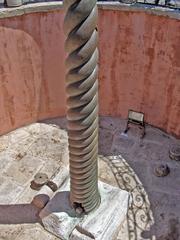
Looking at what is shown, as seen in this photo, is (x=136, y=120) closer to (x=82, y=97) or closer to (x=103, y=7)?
(x=103, y=7)

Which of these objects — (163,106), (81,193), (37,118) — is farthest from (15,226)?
(163,106)

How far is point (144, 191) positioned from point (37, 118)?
3.62 meters

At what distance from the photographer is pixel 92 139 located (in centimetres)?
560

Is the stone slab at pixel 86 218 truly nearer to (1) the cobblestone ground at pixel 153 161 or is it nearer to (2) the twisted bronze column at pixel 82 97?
(2) the twisted bronze column at pixel 82 97

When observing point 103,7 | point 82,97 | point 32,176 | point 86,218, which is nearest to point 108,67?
point 103,7

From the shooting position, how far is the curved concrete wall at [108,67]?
8117 millimetres

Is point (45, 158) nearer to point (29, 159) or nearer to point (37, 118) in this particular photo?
point (29, 159)

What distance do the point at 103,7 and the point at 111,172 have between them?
3.91m

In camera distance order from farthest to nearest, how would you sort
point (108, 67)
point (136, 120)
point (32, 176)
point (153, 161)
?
point (136, 120)
point (108, 67)
point (153, 161)
point (32, 176)

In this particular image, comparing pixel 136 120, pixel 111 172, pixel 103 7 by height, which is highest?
pixel 103 7

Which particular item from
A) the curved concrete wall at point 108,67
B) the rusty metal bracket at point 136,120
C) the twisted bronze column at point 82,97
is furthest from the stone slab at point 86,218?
the curved concrete wall at point 108,67

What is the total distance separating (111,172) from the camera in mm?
8281

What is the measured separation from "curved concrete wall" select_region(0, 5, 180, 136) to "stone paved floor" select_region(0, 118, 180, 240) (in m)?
0.49

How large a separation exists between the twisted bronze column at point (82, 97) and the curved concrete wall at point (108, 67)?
3417mm
